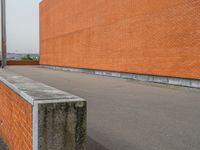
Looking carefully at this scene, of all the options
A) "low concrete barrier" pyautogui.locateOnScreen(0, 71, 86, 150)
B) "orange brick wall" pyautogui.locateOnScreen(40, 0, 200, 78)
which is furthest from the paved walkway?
"orange brick wall" pyautogui.locateOnScreen(40, 0, 200, 78)

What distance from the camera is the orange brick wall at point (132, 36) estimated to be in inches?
546

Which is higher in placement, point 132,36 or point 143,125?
point 132,36

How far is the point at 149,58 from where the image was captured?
16578 millimetres

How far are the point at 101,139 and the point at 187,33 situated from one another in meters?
10.6

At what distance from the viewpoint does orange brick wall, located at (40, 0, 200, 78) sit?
13.9m

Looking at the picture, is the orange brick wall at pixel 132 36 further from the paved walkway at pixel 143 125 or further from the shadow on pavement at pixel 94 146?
the shadow on pavement at pixel 94 146

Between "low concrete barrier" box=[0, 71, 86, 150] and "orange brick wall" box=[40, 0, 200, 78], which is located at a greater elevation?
"orange brick wall" box=[40, 0, 200, 78]

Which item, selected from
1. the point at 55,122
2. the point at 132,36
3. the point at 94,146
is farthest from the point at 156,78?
the point at 55,122

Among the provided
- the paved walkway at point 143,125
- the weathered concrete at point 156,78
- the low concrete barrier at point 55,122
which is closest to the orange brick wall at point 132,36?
the weathered concrete at point 156,78

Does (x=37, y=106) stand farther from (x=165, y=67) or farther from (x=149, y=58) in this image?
(x=149, y=58)

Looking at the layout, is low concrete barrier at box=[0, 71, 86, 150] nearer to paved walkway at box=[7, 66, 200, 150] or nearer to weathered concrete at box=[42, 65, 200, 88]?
paved walkway at box=[7, 66, 200, 150]

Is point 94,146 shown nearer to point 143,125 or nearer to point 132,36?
point 143,125

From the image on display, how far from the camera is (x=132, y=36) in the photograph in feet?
60.8

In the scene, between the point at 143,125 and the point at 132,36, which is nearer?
the point at 143,125
